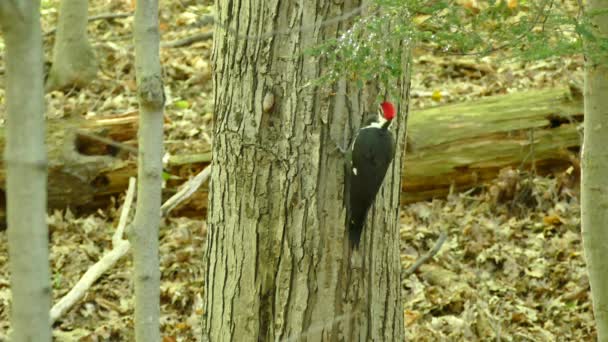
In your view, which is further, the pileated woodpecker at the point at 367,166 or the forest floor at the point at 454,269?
the forest floor at the point at 454,269

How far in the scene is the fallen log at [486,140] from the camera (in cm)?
675

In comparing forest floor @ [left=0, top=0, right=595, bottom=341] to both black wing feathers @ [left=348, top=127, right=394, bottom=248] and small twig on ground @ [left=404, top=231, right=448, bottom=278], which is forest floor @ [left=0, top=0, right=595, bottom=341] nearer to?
small twig on ground @ [left=404, top=231, right=448, bottom=278]

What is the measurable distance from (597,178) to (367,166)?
4.36 ft

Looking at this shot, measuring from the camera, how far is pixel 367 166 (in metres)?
3.46

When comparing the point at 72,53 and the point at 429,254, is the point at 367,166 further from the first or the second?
the point at 72,53

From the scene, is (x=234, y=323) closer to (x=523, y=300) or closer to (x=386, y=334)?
(x=386, y=334)

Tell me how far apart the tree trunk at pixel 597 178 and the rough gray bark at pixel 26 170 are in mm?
2995

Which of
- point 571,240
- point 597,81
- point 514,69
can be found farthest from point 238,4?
point 514,69

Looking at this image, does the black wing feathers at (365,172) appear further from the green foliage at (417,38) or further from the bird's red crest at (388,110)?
the green foliage at (417,38)

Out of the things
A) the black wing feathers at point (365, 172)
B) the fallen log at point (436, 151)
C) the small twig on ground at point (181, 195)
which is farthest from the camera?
the fallen log at point (436, 151)

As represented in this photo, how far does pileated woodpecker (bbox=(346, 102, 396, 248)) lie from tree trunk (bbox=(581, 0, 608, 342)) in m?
1.02

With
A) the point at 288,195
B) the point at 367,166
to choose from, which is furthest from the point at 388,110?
the point at 288,195

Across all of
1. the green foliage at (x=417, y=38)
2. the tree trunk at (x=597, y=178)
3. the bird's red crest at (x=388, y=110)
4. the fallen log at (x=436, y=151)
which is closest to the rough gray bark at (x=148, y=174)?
the green foliage at (x=417, y=38)

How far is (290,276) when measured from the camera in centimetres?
368
